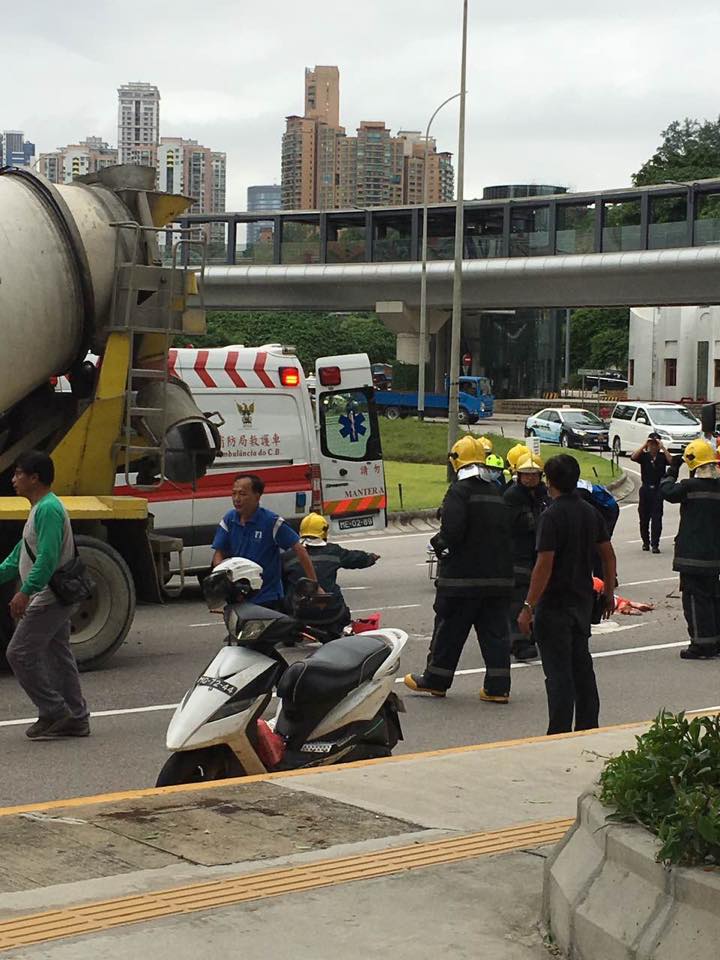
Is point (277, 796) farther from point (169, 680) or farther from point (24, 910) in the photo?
point (169, 680)

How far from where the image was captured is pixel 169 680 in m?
11.8

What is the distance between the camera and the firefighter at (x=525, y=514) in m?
12.9

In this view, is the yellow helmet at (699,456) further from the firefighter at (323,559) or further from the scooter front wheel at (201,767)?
the scooter front wheel at (201,767)

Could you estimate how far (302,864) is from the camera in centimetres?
589

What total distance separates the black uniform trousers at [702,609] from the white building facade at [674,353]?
5949cm

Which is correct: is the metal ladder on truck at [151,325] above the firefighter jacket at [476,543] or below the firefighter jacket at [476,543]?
above

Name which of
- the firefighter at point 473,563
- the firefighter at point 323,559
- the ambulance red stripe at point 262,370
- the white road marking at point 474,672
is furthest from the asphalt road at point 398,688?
the ambulance red stripe at point 262,370

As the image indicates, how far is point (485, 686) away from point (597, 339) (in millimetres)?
84915

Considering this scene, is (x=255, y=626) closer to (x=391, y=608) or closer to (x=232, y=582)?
(x=232, y=582)

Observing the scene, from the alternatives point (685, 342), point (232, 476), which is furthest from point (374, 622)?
point (685, 342)

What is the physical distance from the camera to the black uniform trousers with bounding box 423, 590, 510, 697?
1070 cm

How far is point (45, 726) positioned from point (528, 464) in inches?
201

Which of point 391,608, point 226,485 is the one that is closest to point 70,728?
point 226,485

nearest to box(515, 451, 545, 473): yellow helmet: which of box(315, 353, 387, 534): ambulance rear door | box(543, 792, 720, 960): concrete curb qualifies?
box(315, 353, 387, 534): ambulance rear door
